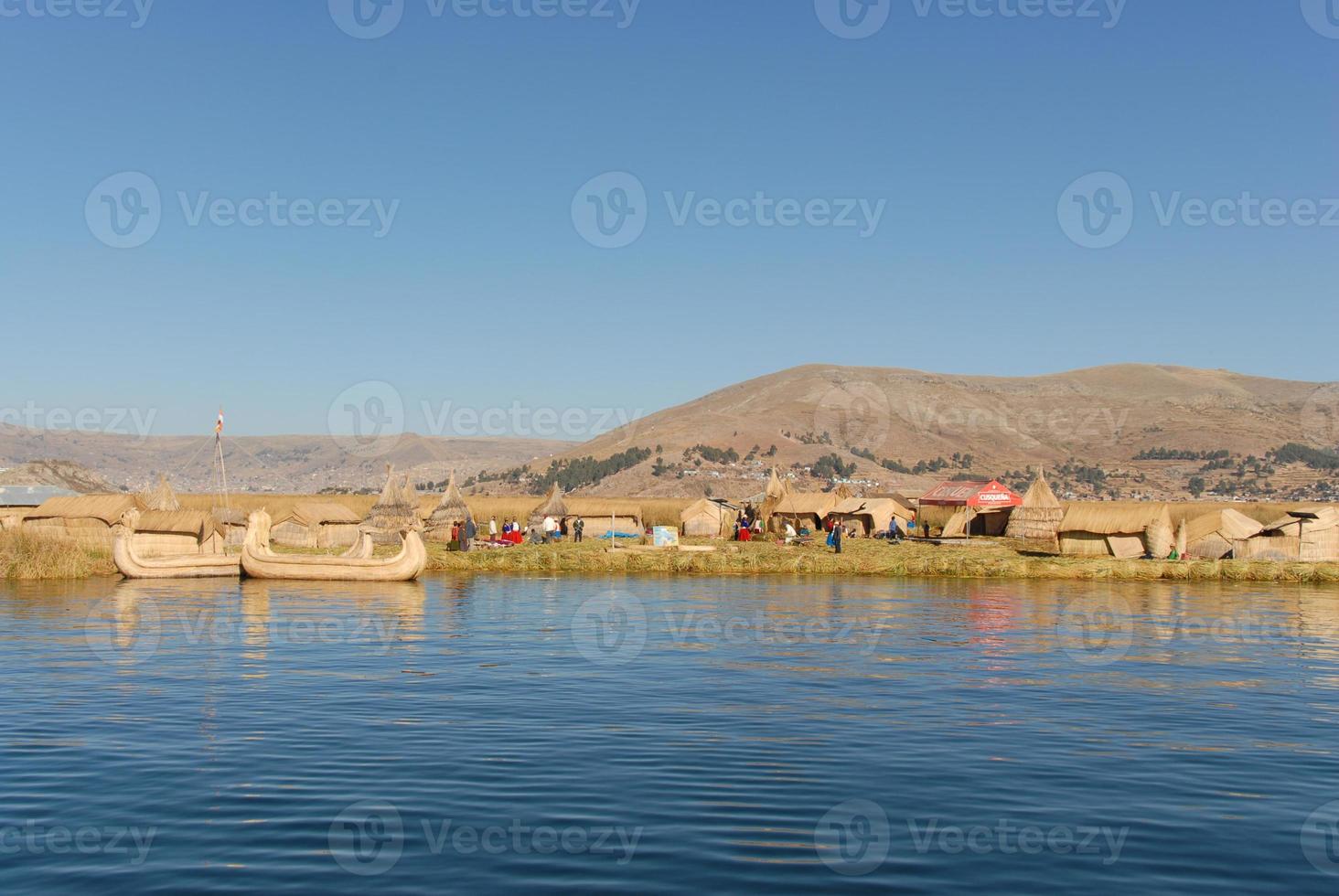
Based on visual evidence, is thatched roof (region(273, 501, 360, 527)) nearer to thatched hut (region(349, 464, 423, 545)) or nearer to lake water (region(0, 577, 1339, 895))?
thatched hut (region(349, 464, 423, 545))

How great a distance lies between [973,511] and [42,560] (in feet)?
159

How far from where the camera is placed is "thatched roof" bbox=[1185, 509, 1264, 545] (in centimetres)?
4597

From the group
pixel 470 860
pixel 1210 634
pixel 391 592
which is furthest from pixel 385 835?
pixel 391 592

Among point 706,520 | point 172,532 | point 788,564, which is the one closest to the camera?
point 788,564

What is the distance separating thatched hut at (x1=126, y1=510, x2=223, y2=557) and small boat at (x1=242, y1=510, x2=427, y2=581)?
39.7 feet

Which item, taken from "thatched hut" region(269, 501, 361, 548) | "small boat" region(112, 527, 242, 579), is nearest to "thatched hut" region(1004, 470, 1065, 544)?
"thatched hut" region(269, 501, 361, 548)

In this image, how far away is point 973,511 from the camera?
68.1 m

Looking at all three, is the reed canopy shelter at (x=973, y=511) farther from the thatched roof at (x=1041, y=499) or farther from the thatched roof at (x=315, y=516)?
the thatched roof at (x=315, y=516)

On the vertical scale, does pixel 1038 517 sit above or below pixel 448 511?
below

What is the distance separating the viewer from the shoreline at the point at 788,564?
40.8 metres

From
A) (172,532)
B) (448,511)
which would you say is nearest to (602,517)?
(448,511)

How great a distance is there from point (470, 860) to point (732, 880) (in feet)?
7.27

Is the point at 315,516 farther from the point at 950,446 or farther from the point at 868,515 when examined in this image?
the point at 950,446

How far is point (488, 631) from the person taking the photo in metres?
26.0
